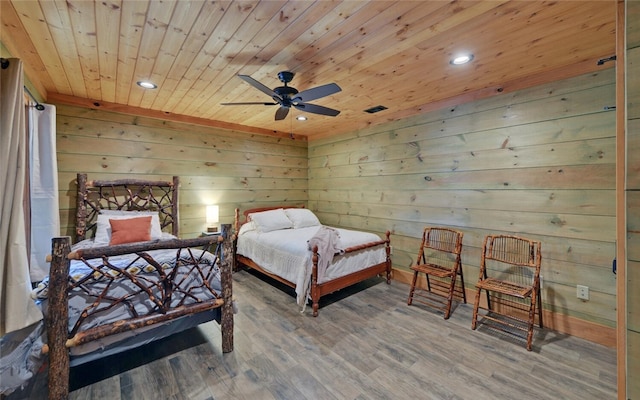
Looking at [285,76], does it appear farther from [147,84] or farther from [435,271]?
[435,271]

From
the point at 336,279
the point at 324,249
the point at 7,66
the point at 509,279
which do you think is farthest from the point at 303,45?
the point at 509,279

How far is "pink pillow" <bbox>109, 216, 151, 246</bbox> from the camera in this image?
2.83 m

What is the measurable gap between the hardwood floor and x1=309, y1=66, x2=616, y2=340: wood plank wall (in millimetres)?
639

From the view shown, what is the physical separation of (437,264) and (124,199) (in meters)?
4.14

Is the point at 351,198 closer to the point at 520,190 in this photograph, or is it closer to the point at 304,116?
the point at 304,116

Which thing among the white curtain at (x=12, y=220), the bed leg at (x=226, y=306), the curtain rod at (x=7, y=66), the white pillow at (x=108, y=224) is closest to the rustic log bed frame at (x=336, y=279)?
the bed leg at (x=226, y=306)

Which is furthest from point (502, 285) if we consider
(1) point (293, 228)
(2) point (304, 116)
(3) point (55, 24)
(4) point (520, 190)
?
(3) point (55, 24)

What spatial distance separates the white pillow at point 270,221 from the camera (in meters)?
4.03

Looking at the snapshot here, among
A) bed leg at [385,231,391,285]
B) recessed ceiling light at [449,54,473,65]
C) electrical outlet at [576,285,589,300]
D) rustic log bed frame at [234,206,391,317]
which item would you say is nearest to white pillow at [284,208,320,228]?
rustic log bed frame at [234,206,391,317]

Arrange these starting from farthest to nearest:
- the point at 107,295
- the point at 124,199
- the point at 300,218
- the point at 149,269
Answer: the point at 300,218 < the point at 124,199 < the point at 149,269 < the point at 107,295

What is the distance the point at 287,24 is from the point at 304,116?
217cm

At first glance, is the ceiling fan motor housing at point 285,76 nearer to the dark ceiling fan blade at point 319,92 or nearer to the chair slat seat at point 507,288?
the dark ceiling fan blade at point 319,92

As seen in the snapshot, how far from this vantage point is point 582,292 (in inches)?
94.4

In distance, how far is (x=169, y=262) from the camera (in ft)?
7.43
